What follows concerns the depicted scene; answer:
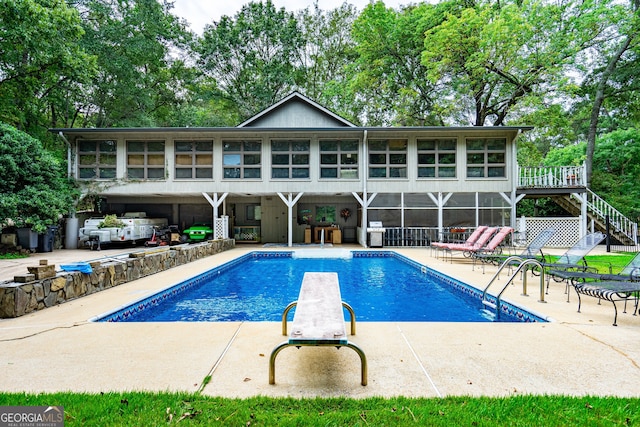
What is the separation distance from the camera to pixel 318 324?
8.51 ft

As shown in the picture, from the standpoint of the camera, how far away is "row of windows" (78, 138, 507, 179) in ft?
47.4

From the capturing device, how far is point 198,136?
14.5 metres

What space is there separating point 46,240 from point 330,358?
13.1 m

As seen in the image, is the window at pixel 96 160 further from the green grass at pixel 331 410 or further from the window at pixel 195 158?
the green grass at pixel 331 410

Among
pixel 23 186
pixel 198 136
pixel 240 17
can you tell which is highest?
pixel 240 17

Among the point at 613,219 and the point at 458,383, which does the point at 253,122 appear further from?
the point at 613,219

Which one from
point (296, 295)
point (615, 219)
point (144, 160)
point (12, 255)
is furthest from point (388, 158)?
point (12, 255)

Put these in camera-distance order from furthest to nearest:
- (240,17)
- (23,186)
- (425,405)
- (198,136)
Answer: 1. (240,17)
2. (198,136)
3. (23,186)
4. (425,405)

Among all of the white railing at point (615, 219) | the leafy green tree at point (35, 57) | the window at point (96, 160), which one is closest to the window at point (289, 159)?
the window at point (96, 160)

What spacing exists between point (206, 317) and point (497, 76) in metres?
20.4

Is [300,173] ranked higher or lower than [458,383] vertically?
higher

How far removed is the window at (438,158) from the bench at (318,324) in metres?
11.8

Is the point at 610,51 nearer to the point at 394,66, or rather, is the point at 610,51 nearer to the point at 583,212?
the point at 583,212

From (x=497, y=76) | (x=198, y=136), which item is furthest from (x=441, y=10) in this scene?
(x=198, y=136)
